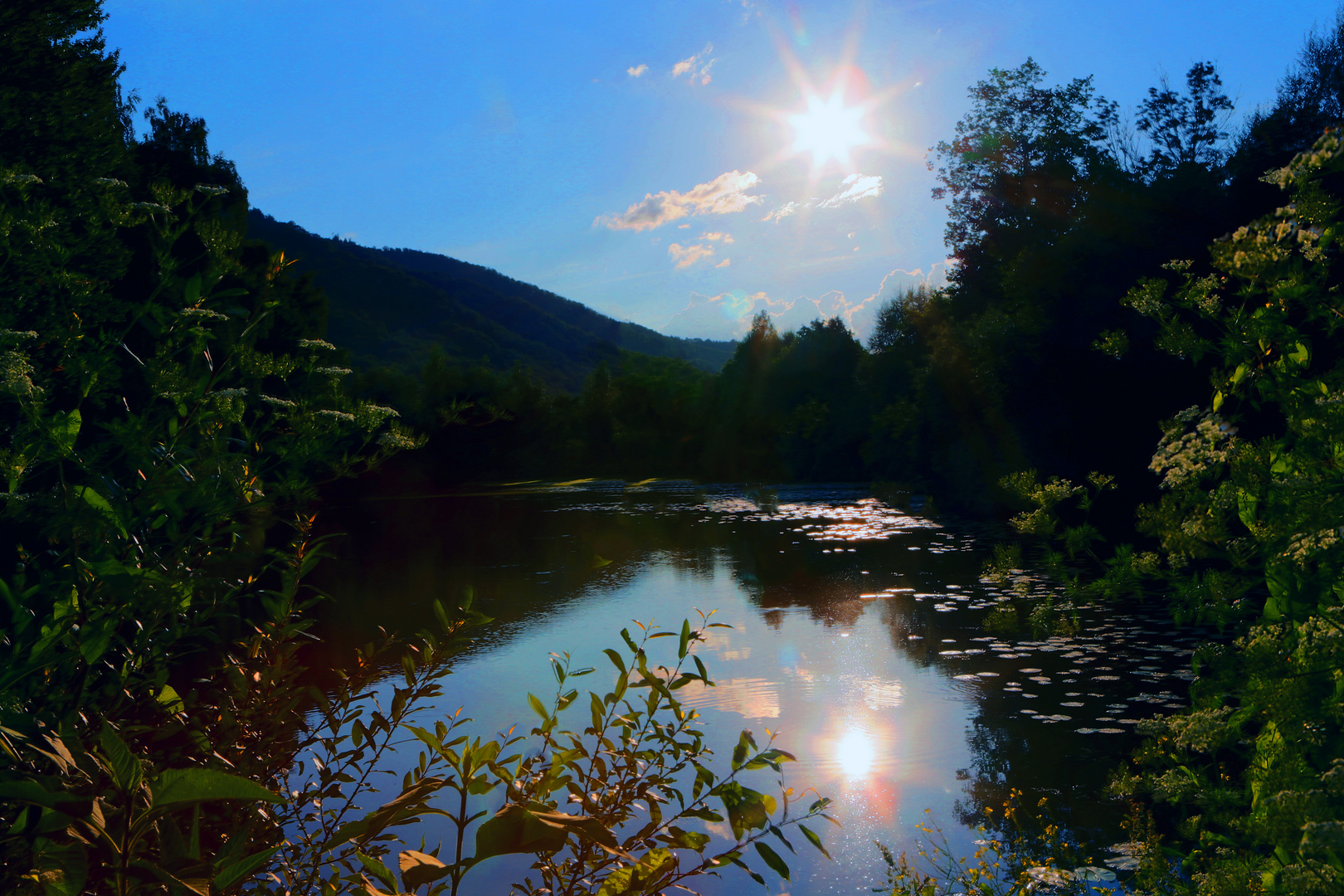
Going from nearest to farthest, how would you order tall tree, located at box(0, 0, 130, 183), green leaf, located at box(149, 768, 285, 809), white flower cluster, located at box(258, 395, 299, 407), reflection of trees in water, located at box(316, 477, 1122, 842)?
1. green leaf, located at box(149, 768, 285, 809)
2. white flower cluster, located at box(258, 395, 299, 407)
3. reflection of trees in water, located at box(316, 477, 1122, 842)
4. tall tree, located at box(0, 0, 130, 183)

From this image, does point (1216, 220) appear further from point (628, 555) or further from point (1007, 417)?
point (628, 555)

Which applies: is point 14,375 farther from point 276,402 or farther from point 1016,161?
point 1016,161

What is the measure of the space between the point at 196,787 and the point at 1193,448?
225 cm

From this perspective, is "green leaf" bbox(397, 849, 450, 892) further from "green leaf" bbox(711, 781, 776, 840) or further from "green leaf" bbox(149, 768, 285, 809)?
"green leaf" bbox(711, 781, 776, 840)

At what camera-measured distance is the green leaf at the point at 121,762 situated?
0.74 metres

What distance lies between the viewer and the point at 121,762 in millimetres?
752

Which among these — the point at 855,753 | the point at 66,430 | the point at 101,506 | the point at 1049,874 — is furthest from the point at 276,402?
the point at 855,753

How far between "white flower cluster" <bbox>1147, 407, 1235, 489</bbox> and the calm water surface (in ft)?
4.97

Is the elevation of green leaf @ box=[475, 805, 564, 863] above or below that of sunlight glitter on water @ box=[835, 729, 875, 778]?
above

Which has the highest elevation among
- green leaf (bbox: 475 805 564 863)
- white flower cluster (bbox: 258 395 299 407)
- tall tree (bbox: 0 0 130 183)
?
tall tree (bbox: 0 0 130 183)

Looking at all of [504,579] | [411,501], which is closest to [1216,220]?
[504,579]

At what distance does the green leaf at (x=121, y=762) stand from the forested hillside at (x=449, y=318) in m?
84.0

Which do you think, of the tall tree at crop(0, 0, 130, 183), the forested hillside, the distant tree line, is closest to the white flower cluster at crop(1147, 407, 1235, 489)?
the distant tree line

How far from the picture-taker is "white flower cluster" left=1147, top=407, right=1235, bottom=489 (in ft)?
6.57
